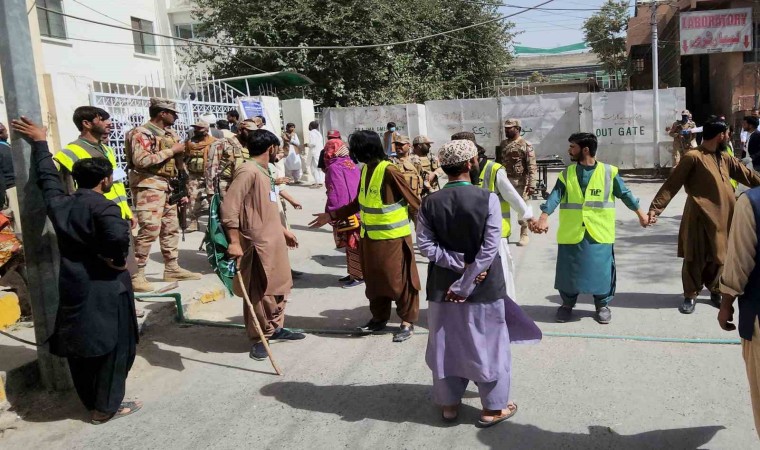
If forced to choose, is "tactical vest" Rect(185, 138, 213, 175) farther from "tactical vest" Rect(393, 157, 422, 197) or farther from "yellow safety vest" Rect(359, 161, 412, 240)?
"yellow safety vest" Rect(359, 161, 412, 240)

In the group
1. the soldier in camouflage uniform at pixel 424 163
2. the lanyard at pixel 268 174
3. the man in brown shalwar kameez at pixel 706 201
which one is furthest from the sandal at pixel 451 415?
the soldier in camouflage uniform at pixel 424 163

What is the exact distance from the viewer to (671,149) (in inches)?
658

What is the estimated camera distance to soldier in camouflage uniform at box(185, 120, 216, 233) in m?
8.93

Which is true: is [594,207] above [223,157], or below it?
below

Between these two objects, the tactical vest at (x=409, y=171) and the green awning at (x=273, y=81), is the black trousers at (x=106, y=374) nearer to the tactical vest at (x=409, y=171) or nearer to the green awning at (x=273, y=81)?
the tactical vest at (x=409, y=171)

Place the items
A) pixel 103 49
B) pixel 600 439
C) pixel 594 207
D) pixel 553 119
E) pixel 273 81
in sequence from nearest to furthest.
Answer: pixel 600 439, pixel 594 207, pixel 553 119, pixel 273 81, pixel 103 49

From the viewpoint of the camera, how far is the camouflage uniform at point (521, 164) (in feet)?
29.2

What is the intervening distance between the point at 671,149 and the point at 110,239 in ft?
53.0

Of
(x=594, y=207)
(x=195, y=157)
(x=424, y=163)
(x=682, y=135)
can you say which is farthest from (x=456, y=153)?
(x=682, y=135)

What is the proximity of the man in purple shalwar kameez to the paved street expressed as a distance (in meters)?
0.24

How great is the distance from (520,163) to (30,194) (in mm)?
6561

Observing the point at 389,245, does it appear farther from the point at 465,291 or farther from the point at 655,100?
the point at 655,100

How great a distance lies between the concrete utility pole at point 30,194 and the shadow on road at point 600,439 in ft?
9.76

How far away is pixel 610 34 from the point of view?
117ft
